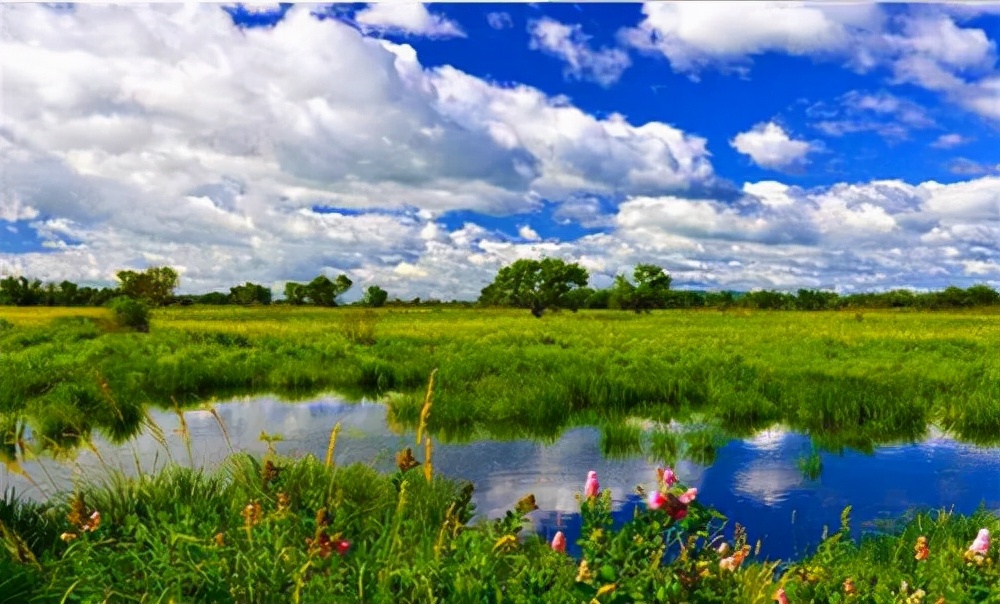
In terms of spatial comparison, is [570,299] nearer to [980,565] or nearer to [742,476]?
[742,476]

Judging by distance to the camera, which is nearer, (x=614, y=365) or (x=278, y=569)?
(x=278, y=569)

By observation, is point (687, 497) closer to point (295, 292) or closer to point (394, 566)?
point (394, 566)

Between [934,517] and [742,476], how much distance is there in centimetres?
243

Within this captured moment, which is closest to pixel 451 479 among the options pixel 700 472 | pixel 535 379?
pixel 700 472

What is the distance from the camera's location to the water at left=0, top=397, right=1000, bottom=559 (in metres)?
7.84

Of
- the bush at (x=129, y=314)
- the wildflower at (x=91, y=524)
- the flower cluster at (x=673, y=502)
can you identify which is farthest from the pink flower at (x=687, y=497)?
the bush at (x=129, y=314)

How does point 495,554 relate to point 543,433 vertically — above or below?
above

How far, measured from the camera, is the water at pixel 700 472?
7.84 meters

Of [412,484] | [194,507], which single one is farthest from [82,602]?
[412,484]

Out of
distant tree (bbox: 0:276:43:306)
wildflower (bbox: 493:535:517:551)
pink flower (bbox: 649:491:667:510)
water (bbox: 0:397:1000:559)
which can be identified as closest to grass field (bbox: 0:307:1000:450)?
water (bbox: 0:397:1000:559)

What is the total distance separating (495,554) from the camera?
422 centimetres

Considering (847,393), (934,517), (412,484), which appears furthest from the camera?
(847,393)

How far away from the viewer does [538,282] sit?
69.1m

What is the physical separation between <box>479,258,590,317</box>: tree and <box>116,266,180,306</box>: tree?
3025 centimetres
